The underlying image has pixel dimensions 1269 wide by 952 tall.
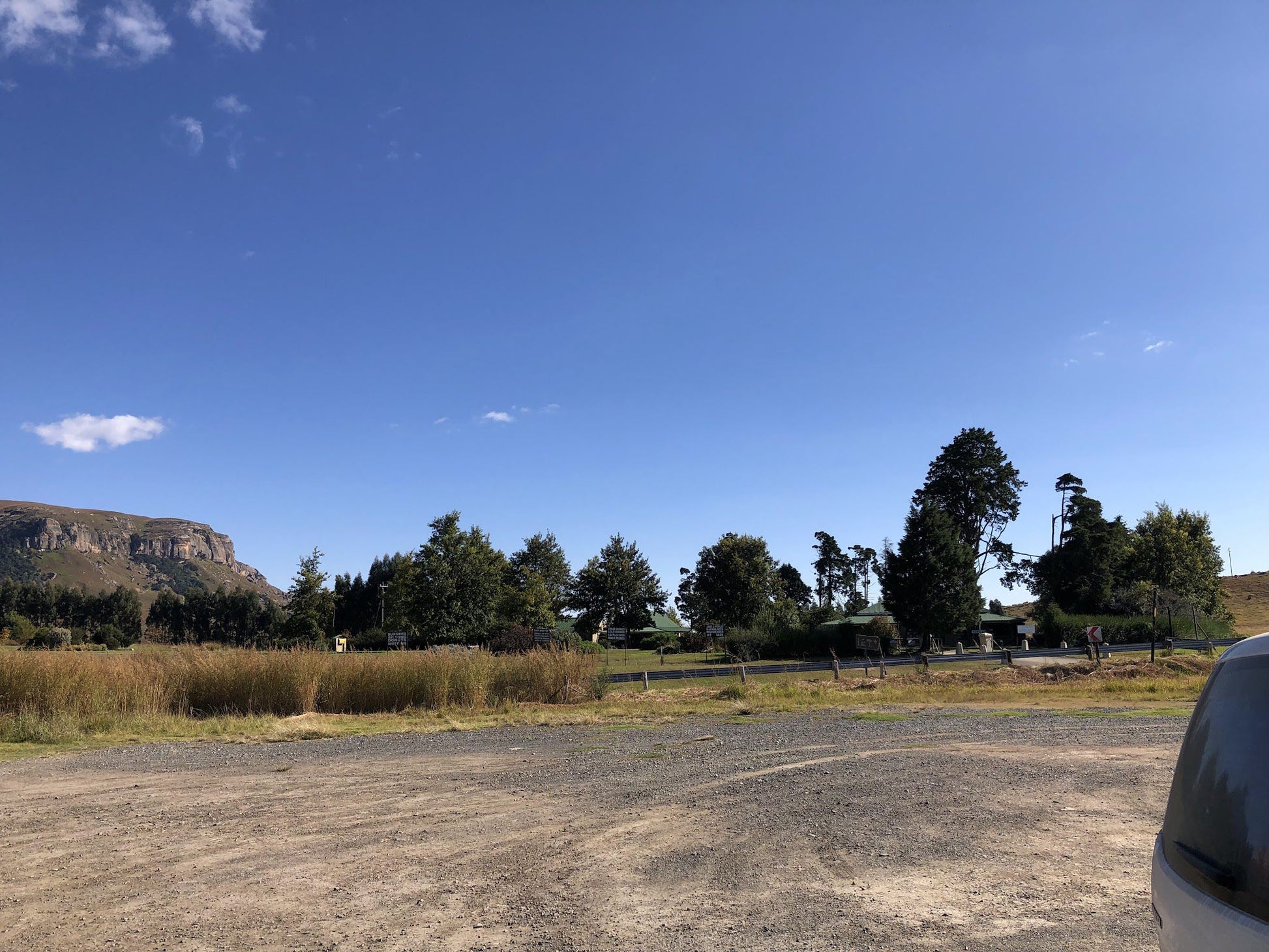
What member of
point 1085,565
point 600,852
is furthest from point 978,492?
point 600,852

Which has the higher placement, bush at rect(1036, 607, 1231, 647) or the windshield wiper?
the windshield wiper

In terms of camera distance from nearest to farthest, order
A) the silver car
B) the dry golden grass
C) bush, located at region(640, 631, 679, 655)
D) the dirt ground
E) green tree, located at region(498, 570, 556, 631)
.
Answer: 1. the silver car
2. the dirt ground
3. the dry golden grass
4. green tree, located at region(498, 570, 556, 631)
5. bush, located at region(640, 631, 679, 655)

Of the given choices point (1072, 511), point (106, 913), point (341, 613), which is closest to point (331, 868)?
point (106, 913)

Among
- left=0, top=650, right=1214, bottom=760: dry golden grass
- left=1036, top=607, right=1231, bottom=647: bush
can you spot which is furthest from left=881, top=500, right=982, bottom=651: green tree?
left=0, top=650, right=1214, bottom=760: dry golden grass

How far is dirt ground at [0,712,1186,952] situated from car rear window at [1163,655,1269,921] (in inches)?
99.8

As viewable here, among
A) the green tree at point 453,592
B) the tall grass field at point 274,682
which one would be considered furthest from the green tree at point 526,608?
the tall grass field at point 274,682

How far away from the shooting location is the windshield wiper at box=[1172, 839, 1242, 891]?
198 centimetres

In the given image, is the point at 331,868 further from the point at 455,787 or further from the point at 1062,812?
the point at 1062,812

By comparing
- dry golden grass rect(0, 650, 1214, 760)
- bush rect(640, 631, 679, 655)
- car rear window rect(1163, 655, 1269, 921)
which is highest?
car rear window rect(1163, 655, 1269, 921)

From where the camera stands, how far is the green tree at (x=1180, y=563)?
63.1m

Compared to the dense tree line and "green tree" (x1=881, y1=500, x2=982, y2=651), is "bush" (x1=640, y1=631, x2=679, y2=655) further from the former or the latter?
the dense tree line

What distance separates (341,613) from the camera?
4801 inches

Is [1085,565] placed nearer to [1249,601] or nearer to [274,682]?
[1249,601]

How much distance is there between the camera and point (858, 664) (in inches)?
1575
